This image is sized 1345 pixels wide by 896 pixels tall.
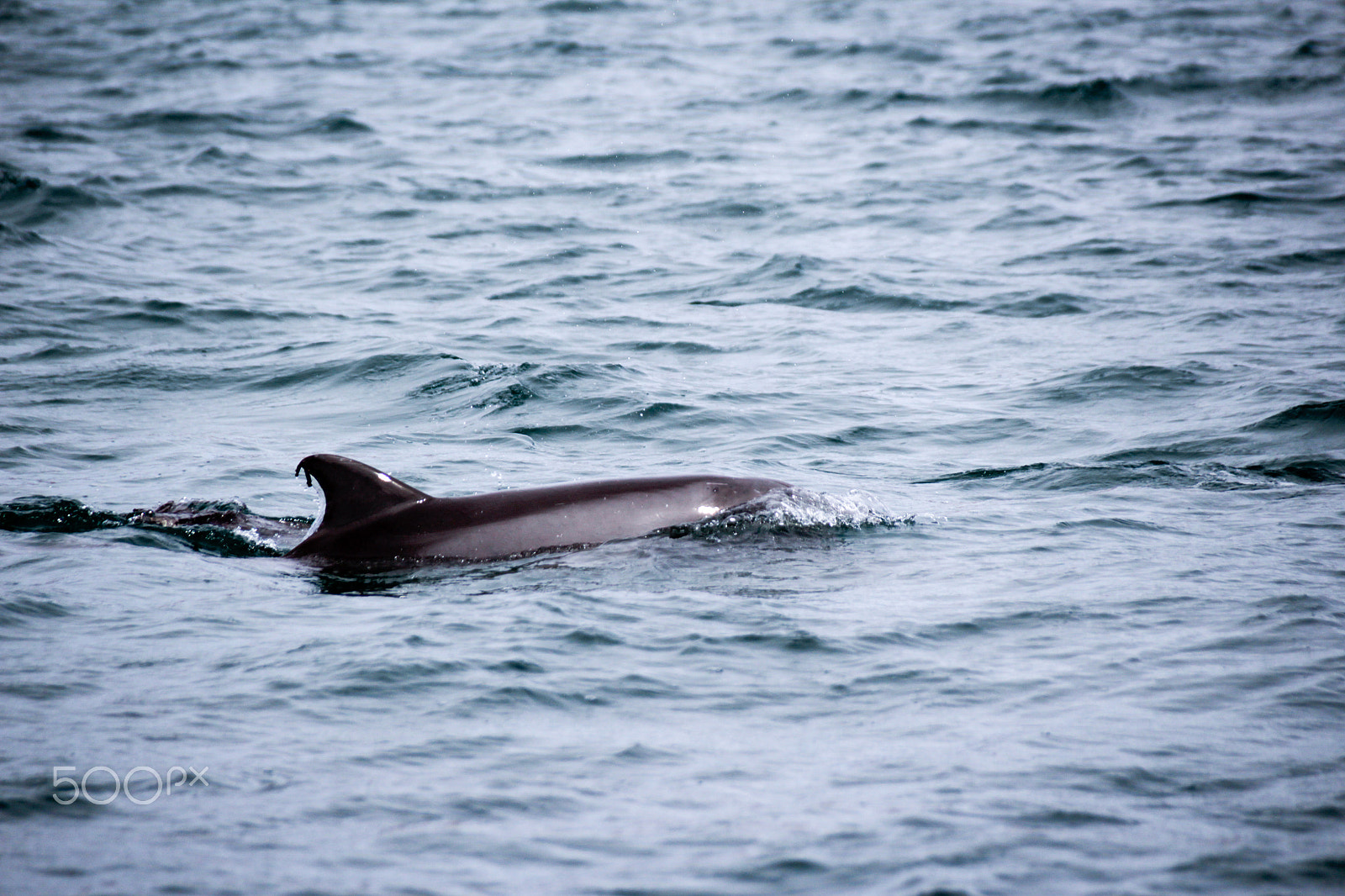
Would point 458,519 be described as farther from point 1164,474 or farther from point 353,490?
point 1164,474

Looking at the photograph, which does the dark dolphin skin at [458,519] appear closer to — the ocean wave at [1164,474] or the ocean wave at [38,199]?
the ocean wave at [1164,474]

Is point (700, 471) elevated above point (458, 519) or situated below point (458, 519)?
below

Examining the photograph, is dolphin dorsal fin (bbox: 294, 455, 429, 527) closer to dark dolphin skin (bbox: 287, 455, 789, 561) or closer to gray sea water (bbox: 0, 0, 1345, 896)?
dark dolphin skin (bbox: 287, 455, 789, 561)

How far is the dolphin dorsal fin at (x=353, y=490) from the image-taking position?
28.8 feet

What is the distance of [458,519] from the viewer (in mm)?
8953

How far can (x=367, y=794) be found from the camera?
6.00 meters

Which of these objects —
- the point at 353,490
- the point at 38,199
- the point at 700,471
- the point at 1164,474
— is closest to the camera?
the point at 353,490

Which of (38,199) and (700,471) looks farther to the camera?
(38,199)

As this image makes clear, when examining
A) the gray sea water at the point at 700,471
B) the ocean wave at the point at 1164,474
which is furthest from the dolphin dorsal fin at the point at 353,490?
the ocean wave at the point at 1164,474

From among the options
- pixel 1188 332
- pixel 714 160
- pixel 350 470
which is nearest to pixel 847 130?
pixel 714 160

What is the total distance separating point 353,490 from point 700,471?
2737 millimetres

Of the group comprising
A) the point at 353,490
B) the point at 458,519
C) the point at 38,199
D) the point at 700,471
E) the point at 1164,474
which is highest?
the point at 38,199

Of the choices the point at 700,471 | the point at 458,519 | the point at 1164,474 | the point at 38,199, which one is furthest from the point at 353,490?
the point at 38,199

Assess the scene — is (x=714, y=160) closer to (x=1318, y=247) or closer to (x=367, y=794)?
(x=1318, y=247)
